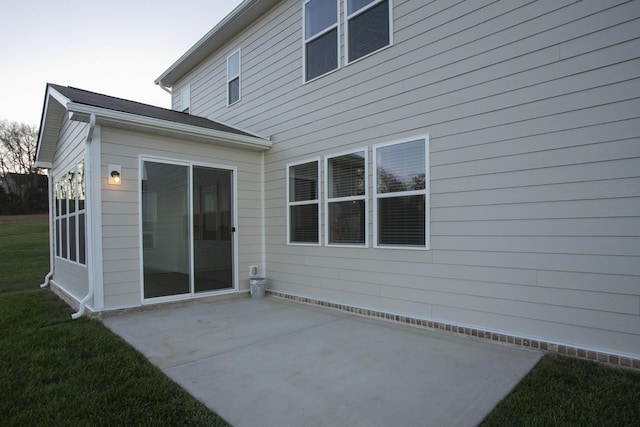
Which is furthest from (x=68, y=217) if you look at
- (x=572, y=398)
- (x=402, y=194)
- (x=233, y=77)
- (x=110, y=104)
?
(x=572, y=398)

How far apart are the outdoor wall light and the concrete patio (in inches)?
71.8

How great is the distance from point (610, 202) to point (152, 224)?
543 centimetres

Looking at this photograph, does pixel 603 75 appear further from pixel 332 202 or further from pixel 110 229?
pixel 110 229

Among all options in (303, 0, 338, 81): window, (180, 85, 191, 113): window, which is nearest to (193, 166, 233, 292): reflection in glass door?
(303, 0, 338, 81): window

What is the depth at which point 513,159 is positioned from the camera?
3.36 m

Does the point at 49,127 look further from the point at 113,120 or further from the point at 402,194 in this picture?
the point at 402,194

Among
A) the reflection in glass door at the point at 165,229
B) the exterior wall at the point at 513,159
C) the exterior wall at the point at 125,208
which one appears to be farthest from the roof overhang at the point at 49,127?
the exterior wall at the point at 513,159

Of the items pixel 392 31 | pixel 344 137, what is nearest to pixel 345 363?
pixel 344 137

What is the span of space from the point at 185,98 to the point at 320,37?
5353 millimetres

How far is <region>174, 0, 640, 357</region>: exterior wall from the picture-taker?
2.82 metres

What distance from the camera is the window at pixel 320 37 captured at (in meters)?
5.15

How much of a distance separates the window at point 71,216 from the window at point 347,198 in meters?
3.63

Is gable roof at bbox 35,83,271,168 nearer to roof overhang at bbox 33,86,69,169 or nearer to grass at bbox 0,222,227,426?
roof overhang at bbox 33,86,69,169

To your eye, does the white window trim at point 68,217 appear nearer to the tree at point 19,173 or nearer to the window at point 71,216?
the window at point 71,216
